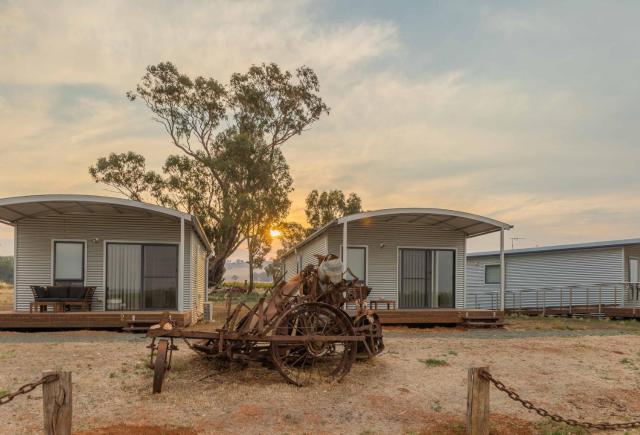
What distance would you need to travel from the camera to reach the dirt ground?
5.53 m

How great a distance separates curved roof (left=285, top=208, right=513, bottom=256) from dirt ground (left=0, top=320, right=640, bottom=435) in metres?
4.60

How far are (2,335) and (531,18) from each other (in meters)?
14.8

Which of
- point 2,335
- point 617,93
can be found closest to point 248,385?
point 2,335

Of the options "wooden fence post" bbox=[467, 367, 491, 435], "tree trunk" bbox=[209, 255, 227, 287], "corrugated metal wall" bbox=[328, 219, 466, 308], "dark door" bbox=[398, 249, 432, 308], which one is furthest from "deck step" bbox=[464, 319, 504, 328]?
"tree trunk" bbox=[209, 255, 227, 287]

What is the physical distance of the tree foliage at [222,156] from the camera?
95.0 feet

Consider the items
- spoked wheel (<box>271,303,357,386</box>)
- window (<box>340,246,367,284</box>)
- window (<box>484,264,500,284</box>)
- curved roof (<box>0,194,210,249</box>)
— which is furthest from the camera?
window (<box>484,264,500,284</box>)

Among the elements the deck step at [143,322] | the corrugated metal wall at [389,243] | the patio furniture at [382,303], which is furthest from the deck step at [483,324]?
the deck step at [143,322]

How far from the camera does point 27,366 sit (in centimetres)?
773

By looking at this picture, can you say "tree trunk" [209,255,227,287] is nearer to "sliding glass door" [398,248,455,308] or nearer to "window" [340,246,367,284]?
"window" [340,246,367,284]

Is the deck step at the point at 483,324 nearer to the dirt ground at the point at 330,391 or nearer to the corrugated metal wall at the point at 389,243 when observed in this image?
the corrugated metal wall at the point at 389,243

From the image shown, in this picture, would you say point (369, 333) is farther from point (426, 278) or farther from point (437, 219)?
point (426, 278)

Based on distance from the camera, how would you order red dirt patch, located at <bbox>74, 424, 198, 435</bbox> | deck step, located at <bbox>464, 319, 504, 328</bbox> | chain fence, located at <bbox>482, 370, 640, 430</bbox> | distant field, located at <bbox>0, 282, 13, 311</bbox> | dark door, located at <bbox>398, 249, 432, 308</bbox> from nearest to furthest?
1. chain fence, located at <bbox>482, 370, 640, 430</bbox>
2. red dirt patch, located at <bbox>74, 424, 198, 435</bbox>
3. deck step, located at <bbox>464, 319, 504, 328</bbox>
4. dark door, located at <bbox>398, 249, 432, 308</bbox>
5. distant field, located at <bbox>0, 282, 13, 311</bbox>

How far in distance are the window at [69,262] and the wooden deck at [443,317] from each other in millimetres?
8537

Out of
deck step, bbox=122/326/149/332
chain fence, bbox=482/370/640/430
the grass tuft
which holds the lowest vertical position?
deck step, bbox=122/326/149/332
